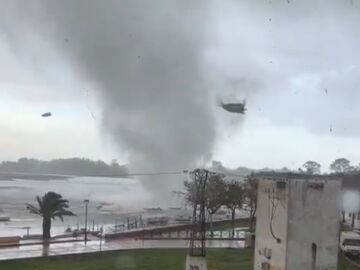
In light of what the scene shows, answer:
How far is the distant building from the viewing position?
943 inches

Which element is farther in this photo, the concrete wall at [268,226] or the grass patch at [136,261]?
the grass patch at [136,261]

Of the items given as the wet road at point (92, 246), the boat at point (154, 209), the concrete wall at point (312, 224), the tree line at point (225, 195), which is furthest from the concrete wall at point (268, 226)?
the boat at point (154, 209)

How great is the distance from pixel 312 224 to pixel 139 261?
10.7m

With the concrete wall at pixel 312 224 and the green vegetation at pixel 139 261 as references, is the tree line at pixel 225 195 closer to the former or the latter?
the green vegetation at pixel 139 261

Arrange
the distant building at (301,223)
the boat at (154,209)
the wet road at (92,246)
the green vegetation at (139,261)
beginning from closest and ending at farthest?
1. the distant building at (301,223)
2. the green vegetation at (139,261)
3. the wet road at (92,246)
4. the boat at (154,209)

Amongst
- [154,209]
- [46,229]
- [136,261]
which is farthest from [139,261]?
[154,209]

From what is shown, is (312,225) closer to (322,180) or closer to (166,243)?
(322,180)

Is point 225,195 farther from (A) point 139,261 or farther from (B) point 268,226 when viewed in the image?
(B) point 268,226

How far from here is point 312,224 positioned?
24172 mm

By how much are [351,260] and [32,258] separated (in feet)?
59.1

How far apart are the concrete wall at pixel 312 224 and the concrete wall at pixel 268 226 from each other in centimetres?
32

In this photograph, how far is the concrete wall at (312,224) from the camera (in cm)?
2395

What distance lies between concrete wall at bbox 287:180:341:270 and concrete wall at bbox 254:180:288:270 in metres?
0.32

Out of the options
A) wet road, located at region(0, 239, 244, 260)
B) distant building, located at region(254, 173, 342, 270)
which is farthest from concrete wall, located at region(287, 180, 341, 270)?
wet road, located at region(0, 239, 244, 260)
